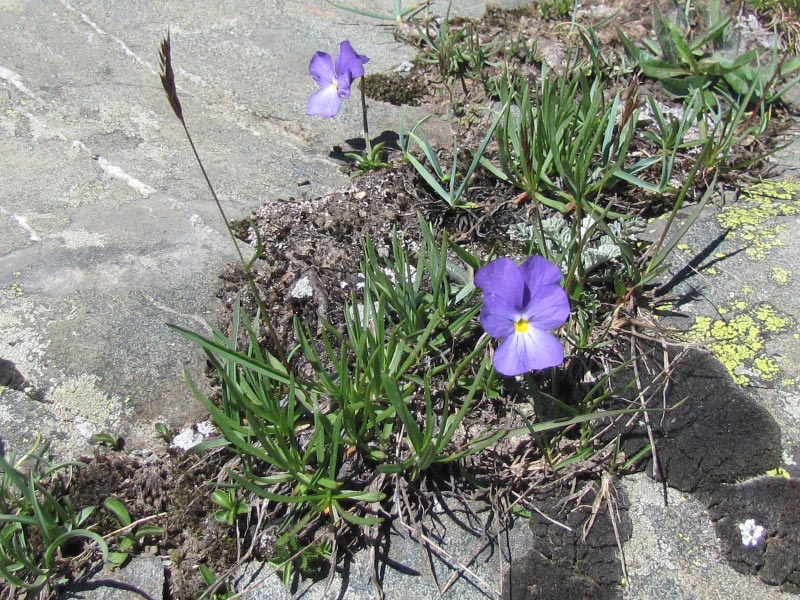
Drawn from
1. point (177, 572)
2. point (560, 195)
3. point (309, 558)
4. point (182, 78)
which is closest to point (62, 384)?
point (177, 572)

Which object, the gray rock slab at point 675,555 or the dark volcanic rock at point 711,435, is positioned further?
the dark volcanic rock at point 711,435

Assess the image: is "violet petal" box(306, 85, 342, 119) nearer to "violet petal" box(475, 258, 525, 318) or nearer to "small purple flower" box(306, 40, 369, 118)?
"small purple flower" box(306, 40, 369, 118)

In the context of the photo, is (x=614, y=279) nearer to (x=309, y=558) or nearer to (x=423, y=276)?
(x=423, y=276)

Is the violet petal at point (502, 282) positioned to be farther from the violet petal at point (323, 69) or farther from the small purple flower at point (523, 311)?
the violet petal at point (323, 69)

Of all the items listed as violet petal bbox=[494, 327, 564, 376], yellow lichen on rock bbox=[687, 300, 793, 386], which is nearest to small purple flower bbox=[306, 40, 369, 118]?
violet petal bbox=[494, 327, 564, 376]

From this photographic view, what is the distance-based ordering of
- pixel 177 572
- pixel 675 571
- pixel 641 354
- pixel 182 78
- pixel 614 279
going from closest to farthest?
pixel 675 571 → pixel 177 572 → pixel 641 354 → pixel 614 279 → pixel 182 78

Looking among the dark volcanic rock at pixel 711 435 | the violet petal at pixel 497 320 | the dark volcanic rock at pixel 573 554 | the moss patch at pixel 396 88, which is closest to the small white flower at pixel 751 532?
the dark volcanic rock at pixel 711 435

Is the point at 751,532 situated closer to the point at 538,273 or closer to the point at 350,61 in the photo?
the point at 538,273

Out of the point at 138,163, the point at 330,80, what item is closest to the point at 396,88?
the point at 330,80
